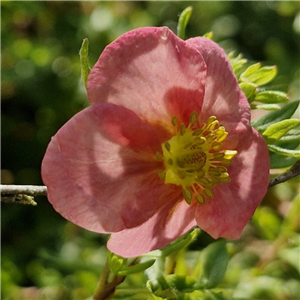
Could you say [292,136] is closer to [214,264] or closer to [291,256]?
[214,264]

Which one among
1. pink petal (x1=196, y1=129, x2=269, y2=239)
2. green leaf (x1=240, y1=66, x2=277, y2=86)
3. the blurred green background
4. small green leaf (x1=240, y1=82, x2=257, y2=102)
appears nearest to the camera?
pink petal (x1=196, y1=129, x2=269, y2=239)

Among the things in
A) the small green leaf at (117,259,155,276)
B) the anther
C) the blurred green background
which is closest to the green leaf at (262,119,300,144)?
the anther

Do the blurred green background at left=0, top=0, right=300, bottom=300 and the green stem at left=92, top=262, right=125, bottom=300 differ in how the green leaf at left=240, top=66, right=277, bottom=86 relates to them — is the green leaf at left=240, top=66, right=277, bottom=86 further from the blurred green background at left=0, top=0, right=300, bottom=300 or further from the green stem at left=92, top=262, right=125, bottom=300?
the blurred green background at left=0, top=0, right=300, bottom=300

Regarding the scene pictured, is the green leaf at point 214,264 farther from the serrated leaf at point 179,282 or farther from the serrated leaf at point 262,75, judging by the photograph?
the serrated leaf at point 262,75

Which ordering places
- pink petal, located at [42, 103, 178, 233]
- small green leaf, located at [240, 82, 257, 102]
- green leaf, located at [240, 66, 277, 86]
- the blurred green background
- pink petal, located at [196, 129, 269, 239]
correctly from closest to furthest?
1. pink petal, located at [42, 103, 178, 233]
2. pink petal, located at [196, 129, 269, 239]
3. small green leaf, located at [240, 82, 257, 102]
4. green leaf, located at [240, 66, 277, 86]
5. the blurred green background

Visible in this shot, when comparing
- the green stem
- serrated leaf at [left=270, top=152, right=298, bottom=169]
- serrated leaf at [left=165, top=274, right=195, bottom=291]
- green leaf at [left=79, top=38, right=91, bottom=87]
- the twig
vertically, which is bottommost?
serrated leaf at [left=165, top=274, right=195, bottom=291]

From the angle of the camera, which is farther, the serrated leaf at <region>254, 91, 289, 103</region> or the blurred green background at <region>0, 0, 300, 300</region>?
the blurred green background at <region>0, 0, 300, 300</region>

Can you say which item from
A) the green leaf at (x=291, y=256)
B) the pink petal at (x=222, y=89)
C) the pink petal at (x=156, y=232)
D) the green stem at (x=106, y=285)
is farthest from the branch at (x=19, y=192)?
the green leaf at (x=291, y=256)
